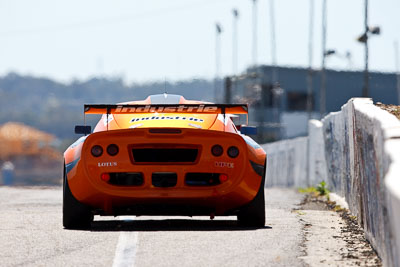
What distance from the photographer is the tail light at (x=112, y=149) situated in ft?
28.1

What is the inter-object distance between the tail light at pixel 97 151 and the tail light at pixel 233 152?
1155 mm

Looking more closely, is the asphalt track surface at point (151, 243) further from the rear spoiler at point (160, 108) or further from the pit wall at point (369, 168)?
the rear spoiler at point (160, 108)

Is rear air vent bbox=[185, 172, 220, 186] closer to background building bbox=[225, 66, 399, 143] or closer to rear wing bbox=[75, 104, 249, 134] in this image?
rear wing bbox=[75, 104, 249, 134]

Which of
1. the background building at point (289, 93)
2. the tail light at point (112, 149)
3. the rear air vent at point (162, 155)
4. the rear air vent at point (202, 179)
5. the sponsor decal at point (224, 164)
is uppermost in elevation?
the tail light at point (112, 149)

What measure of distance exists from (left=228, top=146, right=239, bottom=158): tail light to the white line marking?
1.19m

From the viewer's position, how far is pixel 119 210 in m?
8.79

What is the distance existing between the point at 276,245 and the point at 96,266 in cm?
172

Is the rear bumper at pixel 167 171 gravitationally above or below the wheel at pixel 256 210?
above

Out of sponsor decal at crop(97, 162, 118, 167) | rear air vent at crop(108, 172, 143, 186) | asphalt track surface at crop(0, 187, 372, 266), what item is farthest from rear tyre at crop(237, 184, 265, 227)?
sponsor decal at crop(97, 162, 118, 167)

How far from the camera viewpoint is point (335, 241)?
774cm

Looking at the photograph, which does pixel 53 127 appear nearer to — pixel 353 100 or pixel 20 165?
pixel 20 165

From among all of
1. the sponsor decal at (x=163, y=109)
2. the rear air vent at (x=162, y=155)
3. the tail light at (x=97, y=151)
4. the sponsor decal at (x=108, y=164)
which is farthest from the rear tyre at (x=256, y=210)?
the tail light at (x=97, y=151)

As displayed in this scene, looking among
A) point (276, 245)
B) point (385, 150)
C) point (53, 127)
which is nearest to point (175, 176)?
point (276, 245)

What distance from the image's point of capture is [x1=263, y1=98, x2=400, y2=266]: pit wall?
203 inches
